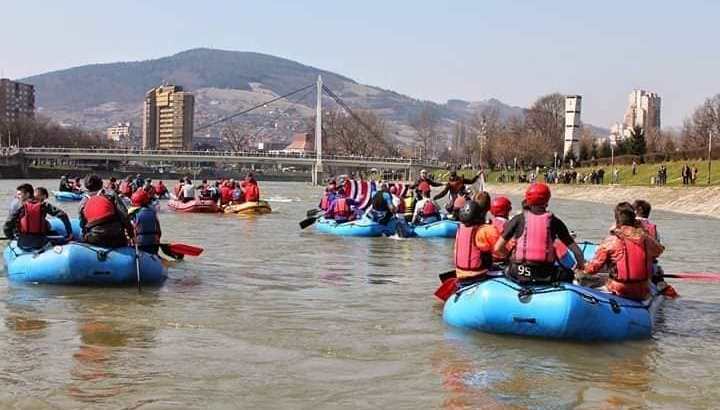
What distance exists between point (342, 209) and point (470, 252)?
14962mm

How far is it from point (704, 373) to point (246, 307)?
6.17 meters

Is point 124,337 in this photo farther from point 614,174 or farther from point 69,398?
point 614,174

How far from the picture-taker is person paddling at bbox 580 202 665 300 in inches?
404

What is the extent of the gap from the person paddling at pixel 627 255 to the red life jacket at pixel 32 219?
848 centimetres

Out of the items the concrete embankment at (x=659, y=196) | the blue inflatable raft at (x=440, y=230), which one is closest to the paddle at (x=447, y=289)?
the blue inflatable raft at (x=440, y=230)

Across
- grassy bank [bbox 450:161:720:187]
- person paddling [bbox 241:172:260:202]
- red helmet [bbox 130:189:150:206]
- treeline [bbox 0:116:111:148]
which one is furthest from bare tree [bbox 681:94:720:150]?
treeline [bbox 0:116:111:148]

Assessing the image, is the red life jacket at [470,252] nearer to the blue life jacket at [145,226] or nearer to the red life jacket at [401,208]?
the blue life jacket at [145,226]

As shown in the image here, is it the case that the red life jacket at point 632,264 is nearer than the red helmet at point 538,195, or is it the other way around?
the red helmet at point 538,195

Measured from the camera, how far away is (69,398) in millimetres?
7738

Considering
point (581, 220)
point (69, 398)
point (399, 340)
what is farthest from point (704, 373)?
point (581, 220)

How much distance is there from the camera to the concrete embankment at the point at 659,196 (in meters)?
45.1

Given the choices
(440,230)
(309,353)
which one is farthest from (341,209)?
(309,353)

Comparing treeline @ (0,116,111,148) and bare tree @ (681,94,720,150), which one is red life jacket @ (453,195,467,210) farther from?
treeline @ (0,116,111,148)

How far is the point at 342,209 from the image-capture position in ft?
85.5
